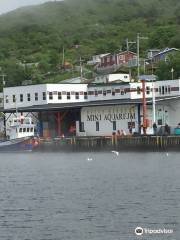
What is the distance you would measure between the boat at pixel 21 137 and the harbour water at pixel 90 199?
82.9 ft

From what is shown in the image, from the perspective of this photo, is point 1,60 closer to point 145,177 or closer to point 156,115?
point 156,115

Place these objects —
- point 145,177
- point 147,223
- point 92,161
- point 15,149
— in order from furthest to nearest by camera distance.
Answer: point 15,149 → point 92,161 → point 145,177 → point 147,223

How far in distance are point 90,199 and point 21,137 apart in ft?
187

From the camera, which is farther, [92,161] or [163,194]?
[92,161]

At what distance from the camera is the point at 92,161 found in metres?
76.2

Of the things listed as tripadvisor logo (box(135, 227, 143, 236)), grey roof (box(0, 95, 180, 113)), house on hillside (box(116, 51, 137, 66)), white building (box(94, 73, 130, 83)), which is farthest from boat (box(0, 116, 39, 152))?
house on hillside (box(116, 51, 137, 66))

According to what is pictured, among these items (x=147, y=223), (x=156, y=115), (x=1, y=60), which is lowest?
(x=147, y=223)

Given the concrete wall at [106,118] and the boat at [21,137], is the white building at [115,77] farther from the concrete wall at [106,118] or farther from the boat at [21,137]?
the boat at [21,137]

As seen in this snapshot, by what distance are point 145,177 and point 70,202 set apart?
46.7 ft

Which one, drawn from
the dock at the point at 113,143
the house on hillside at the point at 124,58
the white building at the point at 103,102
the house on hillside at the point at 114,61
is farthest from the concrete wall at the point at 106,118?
the house on hillside at the point at 124,58

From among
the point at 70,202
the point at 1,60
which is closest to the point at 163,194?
the point at 70,202

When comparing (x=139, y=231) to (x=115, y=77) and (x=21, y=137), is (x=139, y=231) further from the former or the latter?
(x=115, y=77)

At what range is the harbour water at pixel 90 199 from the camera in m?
35.4

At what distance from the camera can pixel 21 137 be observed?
101250 mm
